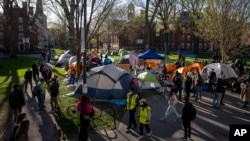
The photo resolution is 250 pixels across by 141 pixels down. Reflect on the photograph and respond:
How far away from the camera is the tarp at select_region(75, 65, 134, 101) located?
18062 mm

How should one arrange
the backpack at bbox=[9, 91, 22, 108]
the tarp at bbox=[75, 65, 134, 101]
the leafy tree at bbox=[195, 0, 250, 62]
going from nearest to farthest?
the backpack at bbox=[9, 91, 22, 108], the tarp at bbox=[75, 65, 134, 101], the leafy tree at bbox=[195, 0, 250, 62]

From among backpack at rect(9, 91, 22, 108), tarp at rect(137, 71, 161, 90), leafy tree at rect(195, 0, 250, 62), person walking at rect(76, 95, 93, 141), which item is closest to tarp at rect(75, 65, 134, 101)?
tarp at rect(137, 71, 161, 90)

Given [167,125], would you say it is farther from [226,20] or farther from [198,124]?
[226,20]

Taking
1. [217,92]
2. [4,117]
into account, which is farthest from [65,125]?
[217,92]

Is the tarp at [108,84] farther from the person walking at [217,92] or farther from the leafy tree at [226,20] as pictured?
the leafy tree at [226,20]

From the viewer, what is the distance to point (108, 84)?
713 inches

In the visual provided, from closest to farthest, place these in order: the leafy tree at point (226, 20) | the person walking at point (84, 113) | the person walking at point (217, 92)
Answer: the person walking at point (84, 113), the person walking at point (217, 92), the leafy tree at point (226, 20)

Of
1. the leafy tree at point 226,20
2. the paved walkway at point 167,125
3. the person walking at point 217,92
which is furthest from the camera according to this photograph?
the leafy tree at point 226,20

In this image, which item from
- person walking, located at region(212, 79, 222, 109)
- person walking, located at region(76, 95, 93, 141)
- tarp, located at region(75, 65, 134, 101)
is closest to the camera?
person walking, located at region(76, 95, 93, 141)

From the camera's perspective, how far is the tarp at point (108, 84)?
18062mm

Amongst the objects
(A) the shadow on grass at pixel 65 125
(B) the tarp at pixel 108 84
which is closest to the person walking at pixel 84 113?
(A) the shadow on grass at pixel 65 125

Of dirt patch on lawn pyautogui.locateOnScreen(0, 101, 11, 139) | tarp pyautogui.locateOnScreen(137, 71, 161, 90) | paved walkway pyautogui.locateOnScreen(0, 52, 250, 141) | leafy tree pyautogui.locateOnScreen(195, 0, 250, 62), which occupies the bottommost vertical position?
dirt patch on lawn pyautogui.locateOnScreen(0, 101, 11, 139)

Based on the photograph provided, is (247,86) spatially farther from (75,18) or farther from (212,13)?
→ (212,13)

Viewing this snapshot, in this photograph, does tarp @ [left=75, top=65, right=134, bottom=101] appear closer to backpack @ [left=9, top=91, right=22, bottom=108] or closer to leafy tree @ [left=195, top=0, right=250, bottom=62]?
backpack @ [left=9, top=91, right=22, bottom=108]
